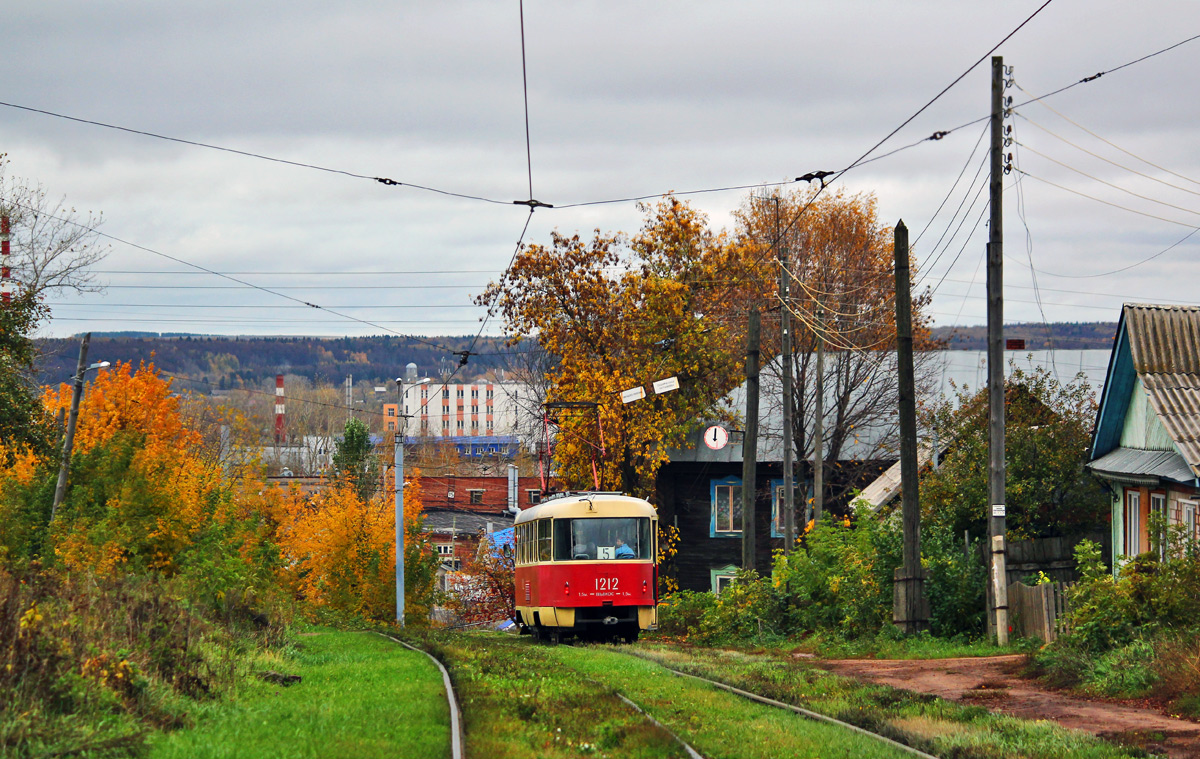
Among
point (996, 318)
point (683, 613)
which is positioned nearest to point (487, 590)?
point (683, 613)

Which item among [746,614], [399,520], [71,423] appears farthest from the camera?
[399,520]

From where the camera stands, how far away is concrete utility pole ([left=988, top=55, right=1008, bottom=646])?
20250mm

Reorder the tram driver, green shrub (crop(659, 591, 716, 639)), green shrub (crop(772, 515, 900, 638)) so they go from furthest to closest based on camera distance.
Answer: green shrub (crop(659, 591, 716, 639)) < the tram driver < green shrub (crop(772, 515, 900, 638))

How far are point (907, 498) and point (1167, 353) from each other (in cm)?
539

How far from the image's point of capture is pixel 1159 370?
68.6ft

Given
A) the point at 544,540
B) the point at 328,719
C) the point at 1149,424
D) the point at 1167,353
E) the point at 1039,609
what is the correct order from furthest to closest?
1. the point at 544,540
2. the point at 1149,424
3. the point at 1167,353
4. the point at 1039,609
5. the point at 328,719

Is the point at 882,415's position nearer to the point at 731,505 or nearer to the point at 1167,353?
the point at 731,505

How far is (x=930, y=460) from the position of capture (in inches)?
1533

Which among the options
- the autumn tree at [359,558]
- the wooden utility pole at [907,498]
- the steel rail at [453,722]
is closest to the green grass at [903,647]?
the wooden utility pole at [907,498]

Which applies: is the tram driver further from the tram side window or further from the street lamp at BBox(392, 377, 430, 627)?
→ the street lamp at BBox(392, 377, 430, 627)

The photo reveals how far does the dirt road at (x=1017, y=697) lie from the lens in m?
10.5

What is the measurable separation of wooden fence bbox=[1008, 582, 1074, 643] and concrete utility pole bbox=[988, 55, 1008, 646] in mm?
324

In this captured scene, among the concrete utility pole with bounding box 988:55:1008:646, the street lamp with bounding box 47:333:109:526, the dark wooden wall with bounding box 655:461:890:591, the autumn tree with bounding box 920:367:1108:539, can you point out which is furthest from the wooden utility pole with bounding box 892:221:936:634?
the dark wooden wall with bounding box 655:461:890:591

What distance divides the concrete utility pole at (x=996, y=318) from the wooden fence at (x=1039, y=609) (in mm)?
324
